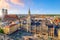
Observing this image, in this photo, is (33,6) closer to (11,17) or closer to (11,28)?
(11,17)

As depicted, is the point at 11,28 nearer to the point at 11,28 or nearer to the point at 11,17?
the point at 11,28

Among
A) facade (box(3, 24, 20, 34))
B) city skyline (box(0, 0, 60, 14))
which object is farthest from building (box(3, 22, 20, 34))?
city skyline (box(0, 0, 60, 14))

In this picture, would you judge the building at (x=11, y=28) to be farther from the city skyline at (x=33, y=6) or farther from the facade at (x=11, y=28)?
the city skyline at (x=33, y=6)

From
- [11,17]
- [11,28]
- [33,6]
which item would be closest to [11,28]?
[11,28]

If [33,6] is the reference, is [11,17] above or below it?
below

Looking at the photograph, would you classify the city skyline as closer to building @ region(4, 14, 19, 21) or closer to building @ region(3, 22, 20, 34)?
building @ region(4, 14, 19, 21)

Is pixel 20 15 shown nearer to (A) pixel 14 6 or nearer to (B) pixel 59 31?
(A) pixel 14 6

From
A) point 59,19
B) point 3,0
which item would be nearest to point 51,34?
point 59,19

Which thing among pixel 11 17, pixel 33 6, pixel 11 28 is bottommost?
pixel 11 28

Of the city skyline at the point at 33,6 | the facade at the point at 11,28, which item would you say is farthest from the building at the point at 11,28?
the city skyline at the point at 33,6
